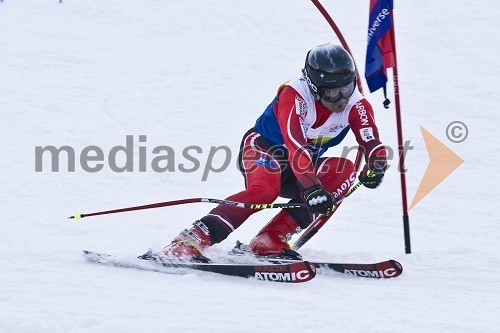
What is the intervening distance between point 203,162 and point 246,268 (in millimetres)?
4614

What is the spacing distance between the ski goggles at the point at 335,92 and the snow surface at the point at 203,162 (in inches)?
49.1

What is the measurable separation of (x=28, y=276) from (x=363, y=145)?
2513 millimetres

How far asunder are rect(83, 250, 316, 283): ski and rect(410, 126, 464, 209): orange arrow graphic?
3.75 meters

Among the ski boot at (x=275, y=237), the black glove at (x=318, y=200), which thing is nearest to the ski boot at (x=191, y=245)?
the ski boot at (x=275, y=237)

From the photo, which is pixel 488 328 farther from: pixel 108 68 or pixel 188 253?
pixel 108 68

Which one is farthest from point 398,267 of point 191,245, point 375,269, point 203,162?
point 203,162

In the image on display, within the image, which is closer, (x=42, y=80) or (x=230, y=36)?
(x=42, y=80)

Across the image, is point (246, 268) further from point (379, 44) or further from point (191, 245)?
point (379, 44)

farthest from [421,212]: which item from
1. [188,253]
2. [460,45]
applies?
[460,45]

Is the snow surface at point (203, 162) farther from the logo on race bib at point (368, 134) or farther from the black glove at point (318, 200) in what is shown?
the logo on race bib at point (368, 134)

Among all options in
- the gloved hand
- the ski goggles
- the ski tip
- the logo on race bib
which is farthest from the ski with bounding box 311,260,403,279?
the ski goggles

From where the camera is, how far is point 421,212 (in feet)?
26.5

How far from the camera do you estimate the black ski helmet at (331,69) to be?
5.13 meters

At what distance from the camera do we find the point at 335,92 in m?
5.19
